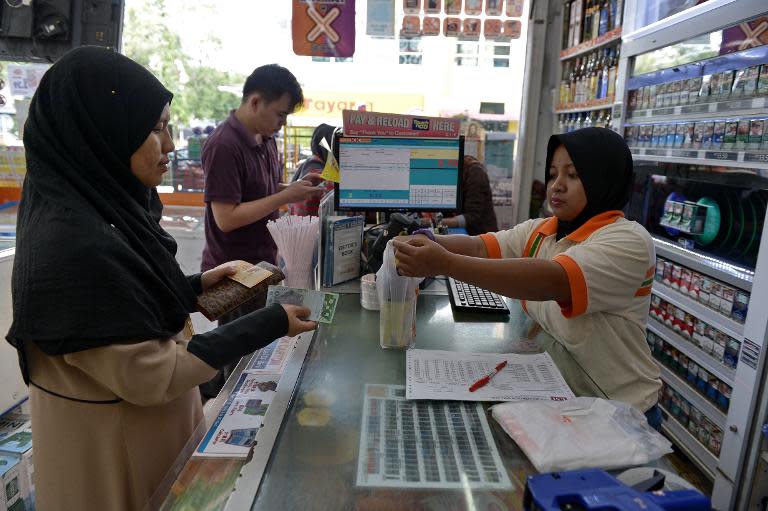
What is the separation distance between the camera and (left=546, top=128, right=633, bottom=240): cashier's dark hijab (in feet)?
4.81

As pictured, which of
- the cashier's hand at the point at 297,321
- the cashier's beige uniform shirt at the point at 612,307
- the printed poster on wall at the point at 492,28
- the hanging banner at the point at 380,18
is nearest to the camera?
the cashier's hand at the point at 297,321

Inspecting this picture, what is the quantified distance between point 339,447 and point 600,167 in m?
1.04

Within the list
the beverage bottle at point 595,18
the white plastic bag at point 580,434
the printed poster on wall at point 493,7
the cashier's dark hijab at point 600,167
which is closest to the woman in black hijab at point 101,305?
the white plastic bag at point 580,434

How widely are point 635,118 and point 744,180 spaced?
0.93 m

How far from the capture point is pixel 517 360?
53.6 inches

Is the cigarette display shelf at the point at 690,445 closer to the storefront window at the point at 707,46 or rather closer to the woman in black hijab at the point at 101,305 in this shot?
the storefront window at the point at 707,46

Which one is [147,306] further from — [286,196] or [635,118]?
[635,118]

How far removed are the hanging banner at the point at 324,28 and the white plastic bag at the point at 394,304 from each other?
9.73 ft

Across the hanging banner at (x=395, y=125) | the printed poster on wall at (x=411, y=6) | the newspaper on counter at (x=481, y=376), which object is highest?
the printed poster on wall at (x=411, y=6)

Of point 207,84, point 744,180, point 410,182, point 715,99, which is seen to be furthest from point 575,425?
point 207,84

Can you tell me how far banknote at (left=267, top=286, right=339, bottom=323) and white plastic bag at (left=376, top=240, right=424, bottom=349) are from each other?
149 millimetres

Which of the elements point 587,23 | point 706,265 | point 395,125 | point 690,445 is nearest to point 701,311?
point 706,265

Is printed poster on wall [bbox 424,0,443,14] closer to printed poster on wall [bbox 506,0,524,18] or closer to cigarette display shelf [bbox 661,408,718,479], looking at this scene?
printed poster on wall [bbox 506,0,524,18]

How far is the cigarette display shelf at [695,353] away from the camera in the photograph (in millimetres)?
2213
